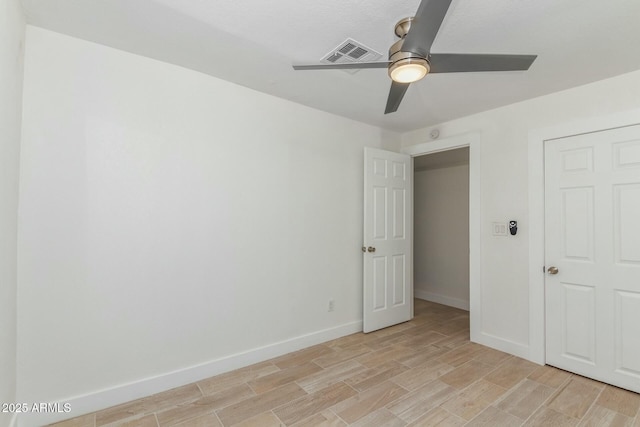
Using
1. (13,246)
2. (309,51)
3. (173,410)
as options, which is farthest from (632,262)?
(13,246)

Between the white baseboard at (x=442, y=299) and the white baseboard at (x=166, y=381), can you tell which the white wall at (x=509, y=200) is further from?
the white baseboard at (x=166, y=381)

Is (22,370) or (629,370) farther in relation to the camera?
(629,370)

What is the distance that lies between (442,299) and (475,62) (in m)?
4.15

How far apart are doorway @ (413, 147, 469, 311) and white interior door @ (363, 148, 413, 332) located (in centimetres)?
112

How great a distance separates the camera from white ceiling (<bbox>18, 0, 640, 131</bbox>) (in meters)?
1.60

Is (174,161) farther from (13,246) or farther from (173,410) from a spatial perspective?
(173,410)

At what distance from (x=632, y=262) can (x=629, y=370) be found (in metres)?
0.85

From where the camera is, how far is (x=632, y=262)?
89.2 inches

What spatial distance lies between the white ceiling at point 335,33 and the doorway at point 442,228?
2075mm

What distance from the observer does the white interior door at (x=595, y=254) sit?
7.43 ft

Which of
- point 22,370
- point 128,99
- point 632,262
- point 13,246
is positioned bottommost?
point 22,370

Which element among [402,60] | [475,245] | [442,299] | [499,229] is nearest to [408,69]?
[402,60]

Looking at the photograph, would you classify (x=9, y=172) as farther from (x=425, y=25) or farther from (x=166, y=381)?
(x=425, y=25)

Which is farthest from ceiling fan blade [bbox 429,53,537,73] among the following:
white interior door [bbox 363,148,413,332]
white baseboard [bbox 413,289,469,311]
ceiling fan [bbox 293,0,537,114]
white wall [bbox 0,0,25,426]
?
white baseboard [bbox 413,289,469,311]
